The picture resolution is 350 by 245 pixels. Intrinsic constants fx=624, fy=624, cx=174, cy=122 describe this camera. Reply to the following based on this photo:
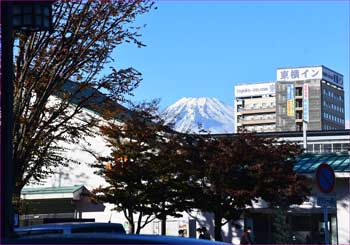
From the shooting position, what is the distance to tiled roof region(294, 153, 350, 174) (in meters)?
29.6

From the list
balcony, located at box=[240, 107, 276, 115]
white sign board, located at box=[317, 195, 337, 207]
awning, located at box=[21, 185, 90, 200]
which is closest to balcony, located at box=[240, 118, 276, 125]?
balcony, located at box=[240, 107, 276, 115]

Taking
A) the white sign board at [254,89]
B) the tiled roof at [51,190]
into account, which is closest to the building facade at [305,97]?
the white sign board at [254,89]

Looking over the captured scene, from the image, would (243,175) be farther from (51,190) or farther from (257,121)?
(257,121)

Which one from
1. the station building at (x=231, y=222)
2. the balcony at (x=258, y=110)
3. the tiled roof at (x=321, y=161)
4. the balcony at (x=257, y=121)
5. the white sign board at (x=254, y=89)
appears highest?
the white sign board at (x=254, y=89)

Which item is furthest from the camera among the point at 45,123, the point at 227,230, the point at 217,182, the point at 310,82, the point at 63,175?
A: the point at 310,82

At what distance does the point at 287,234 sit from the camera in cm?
2903

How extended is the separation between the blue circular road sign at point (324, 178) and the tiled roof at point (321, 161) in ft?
54.7

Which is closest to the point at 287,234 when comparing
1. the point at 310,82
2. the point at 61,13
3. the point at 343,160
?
the point at 343,160

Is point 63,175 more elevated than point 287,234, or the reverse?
point 63,175

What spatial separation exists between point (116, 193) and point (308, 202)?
9275mm

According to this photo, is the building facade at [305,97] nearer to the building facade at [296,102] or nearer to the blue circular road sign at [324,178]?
the building facade at [296,102]

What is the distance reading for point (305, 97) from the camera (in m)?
128

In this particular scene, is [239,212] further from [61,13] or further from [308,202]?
[61,13]

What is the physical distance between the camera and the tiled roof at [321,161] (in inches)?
1167
